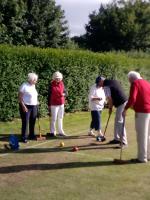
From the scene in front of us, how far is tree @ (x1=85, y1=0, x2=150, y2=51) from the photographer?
54.6 metres

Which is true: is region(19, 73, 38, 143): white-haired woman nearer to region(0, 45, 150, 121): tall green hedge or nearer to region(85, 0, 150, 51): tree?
region(0, 45, 150, 121): tall green hedge

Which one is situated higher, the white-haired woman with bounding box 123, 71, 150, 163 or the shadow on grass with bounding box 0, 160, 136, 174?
the white-haired woman with bounding box 123, 71, 150, 163

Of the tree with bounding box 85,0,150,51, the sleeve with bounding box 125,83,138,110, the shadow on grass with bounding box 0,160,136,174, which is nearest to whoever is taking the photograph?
the shadow on grass with bounding box 0,160,136,174

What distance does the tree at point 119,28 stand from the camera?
54.6 metres

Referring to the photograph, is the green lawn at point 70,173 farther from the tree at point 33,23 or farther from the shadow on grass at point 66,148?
the tree at point 33,23

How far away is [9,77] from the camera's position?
16906 mm

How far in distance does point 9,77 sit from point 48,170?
7122 mm

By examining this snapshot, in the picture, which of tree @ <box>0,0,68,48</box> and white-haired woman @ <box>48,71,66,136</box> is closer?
white-haired woman @ <box>48,71,66,136</box>

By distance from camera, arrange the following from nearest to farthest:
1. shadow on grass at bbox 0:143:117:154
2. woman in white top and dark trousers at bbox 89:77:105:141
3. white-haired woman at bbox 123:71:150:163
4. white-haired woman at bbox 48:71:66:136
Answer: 1. white-haired woman at bbox 123:71:150:163
2. shadow on grass at bbox 0:143:117:154
3. woman in white top and dark trousers at bbox 89:77:105:141
4. white-haired woman at bbox 48:71:66:136

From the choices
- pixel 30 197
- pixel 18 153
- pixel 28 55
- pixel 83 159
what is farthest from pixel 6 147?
pixel 28 55

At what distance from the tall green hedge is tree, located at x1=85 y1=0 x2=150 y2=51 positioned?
3019 cm

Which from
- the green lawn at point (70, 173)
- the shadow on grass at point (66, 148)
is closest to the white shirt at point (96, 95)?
the green lawn at point (70, 173)

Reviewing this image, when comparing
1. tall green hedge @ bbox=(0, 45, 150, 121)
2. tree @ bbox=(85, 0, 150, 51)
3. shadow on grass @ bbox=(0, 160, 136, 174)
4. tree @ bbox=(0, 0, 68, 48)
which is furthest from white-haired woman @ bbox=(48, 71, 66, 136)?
tree @ bbox=(85, 0, 150, 51)

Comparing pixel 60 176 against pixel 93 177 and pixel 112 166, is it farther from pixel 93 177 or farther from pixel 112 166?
pixel 112 166
